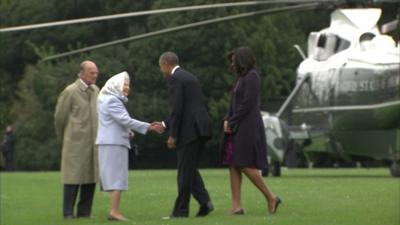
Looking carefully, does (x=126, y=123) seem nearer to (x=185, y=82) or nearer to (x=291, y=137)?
(x=185, y=82)

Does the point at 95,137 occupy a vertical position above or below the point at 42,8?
below

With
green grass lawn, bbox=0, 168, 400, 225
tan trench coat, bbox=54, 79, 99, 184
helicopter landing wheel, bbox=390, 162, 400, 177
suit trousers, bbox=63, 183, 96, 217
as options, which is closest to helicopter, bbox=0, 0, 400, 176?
helicopter landing wheel, bbox=390, 162, 400, 177

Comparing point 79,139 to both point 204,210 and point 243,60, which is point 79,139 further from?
point 243,60

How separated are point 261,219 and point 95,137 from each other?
243 cm

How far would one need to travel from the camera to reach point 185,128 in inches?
556

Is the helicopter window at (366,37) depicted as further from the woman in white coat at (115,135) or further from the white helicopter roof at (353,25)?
the woman in white coat at (115,135)

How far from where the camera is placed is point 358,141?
27672mm

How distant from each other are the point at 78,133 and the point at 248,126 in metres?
2.04

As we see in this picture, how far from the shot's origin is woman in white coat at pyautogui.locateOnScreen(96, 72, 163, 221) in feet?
46.5

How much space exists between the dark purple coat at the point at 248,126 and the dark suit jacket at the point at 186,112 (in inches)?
16.5

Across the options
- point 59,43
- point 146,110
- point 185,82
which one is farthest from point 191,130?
point 59,43

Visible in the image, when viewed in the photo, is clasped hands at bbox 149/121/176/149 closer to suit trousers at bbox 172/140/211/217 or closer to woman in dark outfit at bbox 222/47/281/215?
suit trousers at bbox 172/140/211/217

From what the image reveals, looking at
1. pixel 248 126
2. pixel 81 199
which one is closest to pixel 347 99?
pixel 248 126

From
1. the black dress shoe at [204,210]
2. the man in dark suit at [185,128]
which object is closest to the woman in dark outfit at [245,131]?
the black dress shoe at [204,210]
